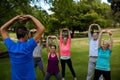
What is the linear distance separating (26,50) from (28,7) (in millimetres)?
16247

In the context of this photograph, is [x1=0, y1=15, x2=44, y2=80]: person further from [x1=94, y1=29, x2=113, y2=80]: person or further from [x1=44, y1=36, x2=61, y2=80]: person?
[x1=44, y1=36, x2=61, y2=80]: person

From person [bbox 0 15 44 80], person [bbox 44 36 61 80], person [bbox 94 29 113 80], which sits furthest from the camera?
person [bbox 44 36 61 80]

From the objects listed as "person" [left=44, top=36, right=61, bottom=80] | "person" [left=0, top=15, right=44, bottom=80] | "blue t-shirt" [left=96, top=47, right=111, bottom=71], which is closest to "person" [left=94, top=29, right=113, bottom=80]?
"blue t-shirt" [left=96, top=47, right=111, bottom=71]

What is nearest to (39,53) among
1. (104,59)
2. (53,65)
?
(53,65)

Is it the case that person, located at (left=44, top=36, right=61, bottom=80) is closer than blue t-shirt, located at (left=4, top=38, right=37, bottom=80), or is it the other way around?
blue t-shirt, located at (left=4, top=38, right=37, bottom=80)

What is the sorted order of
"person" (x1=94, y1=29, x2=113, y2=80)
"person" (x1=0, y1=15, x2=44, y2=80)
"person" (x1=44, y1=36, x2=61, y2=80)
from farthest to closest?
"person" (x1=44, y1=36, x2=61, y2=80), "person" (x1=94, y1=29, x2=113, y2=80), "person" (x1=0, y1=15, x2=44, y2=80)

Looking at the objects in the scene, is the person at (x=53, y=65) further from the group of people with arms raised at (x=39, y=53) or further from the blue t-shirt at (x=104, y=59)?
the blue t-shirt at (x=104, y=59)

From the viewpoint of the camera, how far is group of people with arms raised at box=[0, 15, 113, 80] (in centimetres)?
548

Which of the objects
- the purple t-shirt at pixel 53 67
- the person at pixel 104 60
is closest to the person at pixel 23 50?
the person at pixel 104 60

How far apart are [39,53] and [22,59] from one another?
6.06 m

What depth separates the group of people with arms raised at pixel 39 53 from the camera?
5.48m

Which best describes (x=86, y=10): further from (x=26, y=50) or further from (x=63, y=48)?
(x=26, y=50)

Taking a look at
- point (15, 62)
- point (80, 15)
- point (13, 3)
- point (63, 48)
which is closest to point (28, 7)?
point (13, 3)

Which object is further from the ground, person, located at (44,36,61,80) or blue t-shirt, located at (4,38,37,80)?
blue t-shirt, located at (4,38,37,80)
